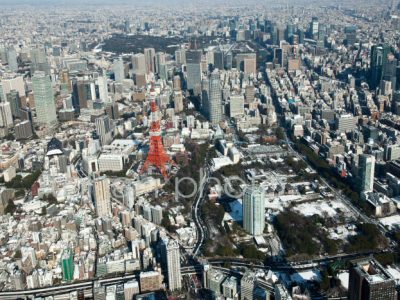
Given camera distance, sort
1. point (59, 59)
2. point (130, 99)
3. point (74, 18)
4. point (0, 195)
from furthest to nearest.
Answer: point (74, 18), point (59, 59), point (130, 99), point (0, 195)

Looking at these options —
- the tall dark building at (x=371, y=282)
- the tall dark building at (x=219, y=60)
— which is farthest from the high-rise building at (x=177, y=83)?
the tall dark building at (x=371, y=282)

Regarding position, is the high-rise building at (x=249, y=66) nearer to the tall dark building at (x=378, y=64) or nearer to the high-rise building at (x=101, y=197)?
the tall dark building at (x=378, y=64)

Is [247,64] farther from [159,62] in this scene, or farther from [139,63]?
[139,63]

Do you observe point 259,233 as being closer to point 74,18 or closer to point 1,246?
point 1,246

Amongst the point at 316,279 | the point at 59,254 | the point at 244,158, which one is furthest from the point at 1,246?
the point at 244,158

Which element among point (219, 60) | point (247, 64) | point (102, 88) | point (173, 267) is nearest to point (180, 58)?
point (219, 60)

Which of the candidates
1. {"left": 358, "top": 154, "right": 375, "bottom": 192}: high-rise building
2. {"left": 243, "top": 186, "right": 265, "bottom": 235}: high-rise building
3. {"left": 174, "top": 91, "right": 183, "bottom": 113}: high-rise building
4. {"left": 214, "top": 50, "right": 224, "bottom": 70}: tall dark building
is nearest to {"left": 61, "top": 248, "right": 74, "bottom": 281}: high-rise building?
{"left": 243, "top": 186, "right": 265, "bottom": 235}: high-rise building

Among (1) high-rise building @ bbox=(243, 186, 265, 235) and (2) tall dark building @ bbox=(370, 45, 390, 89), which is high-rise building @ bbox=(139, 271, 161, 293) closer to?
(1) high-rise building @ bbox=(243, 186, 265, 235)
